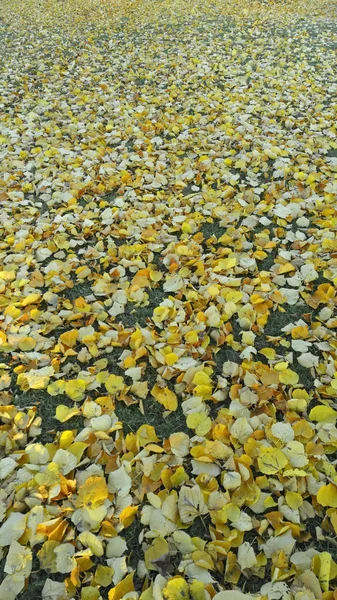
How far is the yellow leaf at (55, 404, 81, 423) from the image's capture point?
6.95 feet

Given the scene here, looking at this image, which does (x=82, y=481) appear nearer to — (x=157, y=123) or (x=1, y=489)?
(x=1, y=489)

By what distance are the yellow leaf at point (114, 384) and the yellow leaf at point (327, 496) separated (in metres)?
1.06

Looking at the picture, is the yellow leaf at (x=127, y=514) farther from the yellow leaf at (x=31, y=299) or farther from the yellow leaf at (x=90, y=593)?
the yellow leaf at (x=31, y=299)

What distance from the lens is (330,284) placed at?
2.79 m

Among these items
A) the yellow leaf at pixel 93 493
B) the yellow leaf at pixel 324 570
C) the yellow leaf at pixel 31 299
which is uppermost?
the yellow leaf at pixel 31 299

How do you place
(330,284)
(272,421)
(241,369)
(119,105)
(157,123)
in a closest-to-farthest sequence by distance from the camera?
(272,421) → (241,369) → (330,284) → (157,123) → (119,105)

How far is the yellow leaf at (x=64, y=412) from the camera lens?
212 centimetres

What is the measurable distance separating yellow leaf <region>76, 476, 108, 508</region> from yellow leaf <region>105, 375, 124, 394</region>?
513 mm

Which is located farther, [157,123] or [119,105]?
[119,105]

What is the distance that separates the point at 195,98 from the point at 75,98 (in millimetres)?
1567

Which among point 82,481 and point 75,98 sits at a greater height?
point 75,98

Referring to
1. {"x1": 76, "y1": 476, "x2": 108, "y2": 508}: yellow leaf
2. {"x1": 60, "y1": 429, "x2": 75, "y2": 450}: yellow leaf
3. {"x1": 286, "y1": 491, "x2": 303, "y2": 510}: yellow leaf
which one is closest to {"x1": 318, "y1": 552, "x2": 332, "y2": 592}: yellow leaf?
{"x1": 286, "y1": 491, "x2": 303, "y2": 510}: yellow leaf

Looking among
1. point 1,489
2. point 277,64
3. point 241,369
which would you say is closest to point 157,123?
point 277,64

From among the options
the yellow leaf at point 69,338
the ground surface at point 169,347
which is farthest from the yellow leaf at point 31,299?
the yellow leaf at point 69,338
